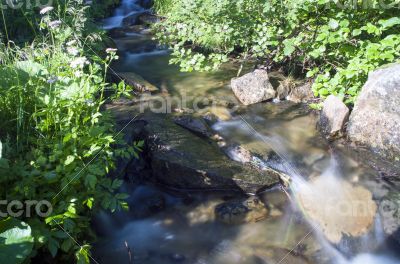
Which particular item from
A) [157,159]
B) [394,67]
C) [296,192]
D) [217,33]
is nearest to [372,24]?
[394,67]

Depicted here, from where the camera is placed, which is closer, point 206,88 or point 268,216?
point 268,216

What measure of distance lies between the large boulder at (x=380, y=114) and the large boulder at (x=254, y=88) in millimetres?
1442

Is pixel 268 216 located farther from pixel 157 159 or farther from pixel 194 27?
pixel 194 27

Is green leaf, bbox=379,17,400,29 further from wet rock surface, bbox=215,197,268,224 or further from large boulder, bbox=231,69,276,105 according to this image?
wet rock surface, bbox=215,197,268,224

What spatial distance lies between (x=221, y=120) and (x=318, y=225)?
2.13 m

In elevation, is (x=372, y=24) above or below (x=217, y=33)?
above

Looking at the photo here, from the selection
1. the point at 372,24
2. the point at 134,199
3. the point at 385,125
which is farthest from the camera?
the point at 372,24

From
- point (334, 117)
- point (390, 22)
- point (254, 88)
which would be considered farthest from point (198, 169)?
point (390, 22)

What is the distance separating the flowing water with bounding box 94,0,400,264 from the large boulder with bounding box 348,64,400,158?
29cm

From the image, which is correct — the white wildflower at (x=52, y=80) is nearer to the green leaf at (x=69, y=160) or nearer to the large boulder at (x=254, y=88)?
the green leaf at (x=69, y=160)

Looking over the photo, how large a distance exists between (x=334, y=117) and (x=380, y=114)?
1.77 feet

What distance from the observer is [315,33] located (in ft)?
17.9

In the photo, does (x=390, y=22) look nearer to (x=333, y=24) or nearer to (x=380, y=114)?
(x=333, y=24)

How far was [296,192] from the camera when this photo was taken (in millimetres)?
4020
